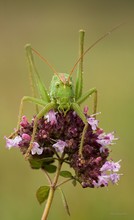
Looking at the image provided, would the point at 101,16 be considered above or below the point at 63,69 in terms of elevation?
above

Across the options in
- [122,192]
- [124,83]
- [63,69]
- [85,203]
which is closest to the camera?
[85,203]

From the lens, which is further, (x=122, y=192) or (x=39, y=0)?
(x=39, y=0)

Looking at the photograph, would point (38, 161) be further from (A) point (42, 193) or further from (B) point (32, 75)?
(B) point (32, 75)

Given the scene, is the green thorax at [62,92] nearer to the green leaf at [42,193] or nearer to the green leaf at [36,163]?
the green leaf at [36,163]

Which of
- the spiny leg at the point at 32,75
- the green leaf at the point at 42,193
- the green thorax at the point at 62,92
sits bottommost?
the green leaf at the point at 42,193

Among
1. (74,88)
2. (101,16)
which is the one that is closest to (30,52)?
(74,88)

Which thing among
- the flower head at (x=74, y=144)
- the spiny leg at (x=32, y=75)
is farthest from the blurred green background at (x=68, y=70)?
the flower head at (x=74, y=144)

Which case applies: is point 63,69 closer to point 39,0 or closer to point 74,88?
point 74,88
